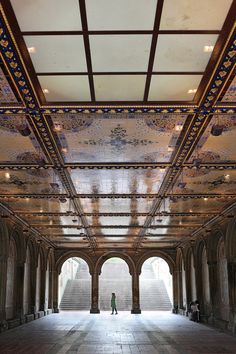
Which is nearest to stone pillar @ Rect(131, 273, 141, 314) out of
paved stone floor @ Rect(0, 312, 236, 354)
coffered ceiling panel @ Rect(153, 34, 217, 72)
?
paved stone floor @ Rect(0, 312, 236, 354)

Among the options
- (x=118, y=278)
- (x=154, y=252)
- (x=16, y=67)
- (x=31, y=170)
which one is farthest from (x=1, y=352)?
(x=118, y=278)

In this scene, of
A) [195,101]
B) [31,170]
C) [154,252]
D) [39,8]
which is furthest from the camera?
[154,252]

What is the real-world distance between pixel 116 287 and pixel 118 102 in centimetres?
3077

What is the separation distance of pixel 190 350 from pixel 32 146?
6445mm

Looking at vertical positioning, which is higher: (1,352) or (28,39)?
(28,39)

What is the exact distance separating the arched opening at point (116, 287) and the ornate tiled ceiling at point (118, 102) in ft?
65.9

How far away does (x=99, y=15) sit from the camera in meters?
5.21

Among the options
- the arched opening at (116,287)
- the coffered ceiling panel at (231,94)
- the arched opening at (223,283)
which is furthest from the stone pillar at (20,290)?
the coffered ceiling panel at (231,94)

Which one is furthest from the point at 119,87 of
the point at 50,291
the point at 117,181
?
the point at 50,291

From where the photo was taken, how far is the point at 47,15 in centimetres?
524

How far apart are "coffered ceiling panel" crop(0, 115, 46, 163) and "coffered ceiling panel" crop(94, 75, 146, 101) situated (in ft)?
6.00

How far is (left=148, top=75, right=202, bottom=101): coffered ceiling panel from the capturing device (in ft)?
22.0

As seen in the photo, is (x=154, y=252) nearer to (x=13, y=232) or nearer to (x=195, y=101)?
(x=13, y=232)

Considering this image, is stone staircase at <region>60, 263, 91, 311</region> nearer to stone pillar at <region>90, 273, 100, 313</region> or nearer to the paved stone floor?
stone pillar at <region>90, 273, 100, 313</region>
